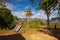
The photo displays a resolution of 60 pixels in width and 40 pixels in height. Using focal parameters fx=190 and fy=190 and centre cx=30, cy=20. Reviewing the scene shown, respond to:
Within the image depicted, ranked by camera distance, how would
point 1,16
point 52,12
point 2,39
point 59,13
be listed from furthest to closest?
point 52,12, point 59,13, point 1,16, point 2,39

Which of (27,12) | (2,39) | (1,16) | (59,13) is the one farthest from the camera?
(27,12)

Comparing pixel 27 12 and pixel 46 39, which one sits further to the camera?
pixel 27 12

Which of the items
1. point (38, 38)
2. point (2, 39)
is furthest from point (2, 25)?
point (2, 39)

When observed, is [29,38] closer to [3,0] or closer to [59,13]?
[3,0]

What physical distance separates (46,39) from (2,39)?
7590 millimetres

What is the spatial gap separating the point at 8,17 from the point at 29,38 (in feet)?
46.1

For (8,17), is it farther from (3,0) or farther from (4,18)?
(3,0)

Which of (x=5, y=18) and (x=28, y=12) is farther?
(x=28, y=12)

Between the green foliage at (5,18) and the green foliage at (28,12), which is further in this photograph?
the green foliage at (28,12)

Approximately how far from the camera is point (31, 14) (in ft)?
281

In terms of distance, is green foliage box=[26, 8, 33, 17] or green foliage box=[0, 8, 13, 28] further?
green foliage box=[26, 8, 33, 17]

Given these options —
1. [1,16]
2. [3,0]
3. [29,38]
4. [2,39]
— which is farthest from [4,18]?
[2,39]

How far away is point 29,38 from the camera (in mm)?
27250

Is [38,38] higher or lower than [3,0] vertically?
lower
